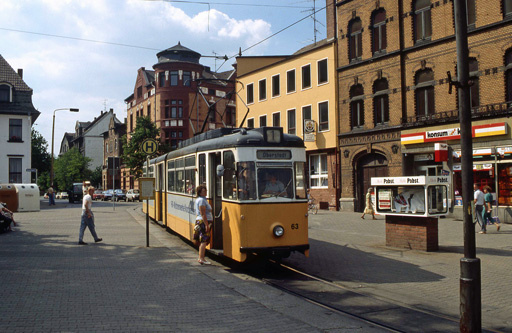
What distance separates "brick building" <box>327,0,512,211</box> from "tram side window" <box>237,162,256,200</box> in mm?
14219

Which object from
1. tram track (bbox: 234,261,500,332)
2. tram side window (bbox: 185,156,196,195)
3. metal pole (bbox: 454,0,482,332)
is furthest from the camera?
tram side window (bbox: 185,156,196,195)

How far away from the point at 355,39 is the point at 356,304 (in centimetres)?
2422

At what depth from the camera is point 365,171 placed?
28797 mm

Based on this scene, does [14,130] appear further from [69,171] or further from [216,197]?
[216,197]

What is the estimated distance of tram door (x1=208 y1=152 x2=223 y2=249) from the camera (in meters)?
10.8

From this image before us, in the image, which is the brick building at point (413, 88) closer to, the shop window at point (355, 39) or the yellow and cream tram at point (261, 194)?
the shop window at point (355, 39)

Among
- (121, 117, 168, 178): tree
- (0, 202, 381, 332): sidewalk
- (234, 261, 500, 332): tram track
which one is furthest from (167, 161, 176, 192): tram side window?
(121, 117, 168, 178): tree

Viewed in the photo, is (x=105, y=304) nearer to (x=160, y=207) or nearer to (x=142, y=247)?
(x=142, y=247)

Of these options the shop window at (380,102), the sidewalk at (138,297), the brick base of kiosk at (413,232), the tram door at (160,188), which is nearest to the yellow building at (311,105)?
the shop window at (380,102)

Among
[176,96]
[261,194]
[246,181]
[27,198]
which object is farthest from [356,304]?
[176,96]

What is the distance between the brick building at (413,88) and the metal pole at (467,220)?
53.2 feet

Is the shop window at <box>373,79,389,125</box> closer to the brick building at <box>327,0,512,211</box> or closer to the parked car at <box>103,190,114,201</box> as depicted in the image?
the brick building at <box>327,0,512,211</box>

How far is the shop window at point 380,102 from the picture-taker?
27266 millimetres

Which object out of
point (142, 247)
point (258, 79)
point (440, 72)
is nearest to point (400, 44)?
point (440, 72)
